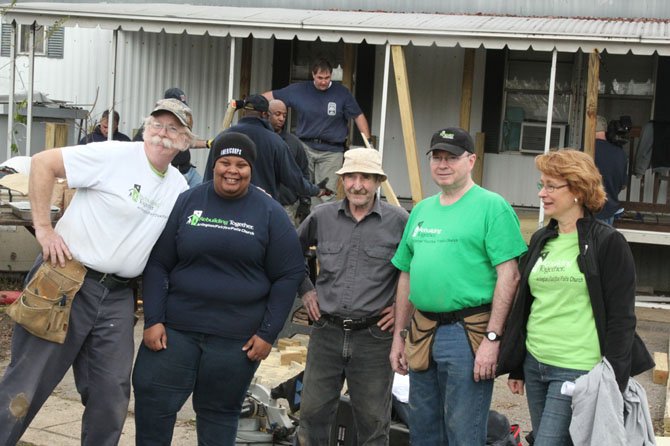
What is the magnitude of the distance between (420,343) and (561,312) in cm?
79

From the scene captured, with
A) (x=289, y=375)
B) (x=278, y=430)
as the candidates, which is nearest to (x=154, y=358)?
(x=278, y=430)

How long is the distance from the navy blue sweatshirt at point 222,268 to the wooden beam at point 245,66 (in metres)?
9.60

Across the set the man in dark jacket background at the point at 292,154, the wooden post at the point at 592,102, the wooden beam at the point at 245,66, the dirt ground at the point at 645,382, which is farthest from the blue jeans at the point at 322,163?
the dirt ground at the point at 645,382

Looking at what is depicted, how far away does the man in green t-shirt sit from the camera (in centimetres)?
474

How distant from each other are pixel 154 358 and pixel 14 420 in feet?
2.40

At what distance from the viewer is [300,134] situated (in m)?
11.7

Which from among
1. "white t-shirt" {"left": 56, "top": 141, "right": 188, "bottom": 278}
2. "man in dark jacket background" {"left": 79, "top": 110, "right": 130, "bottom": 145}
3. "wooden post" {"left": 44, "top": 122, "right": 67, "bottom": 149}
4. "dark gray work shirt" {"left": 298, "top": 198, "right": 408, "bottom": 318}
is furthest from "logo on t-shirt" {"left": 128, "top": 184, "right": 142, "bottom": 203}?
"wooden post" {"left": 44, "top": 122, "right": 67, "bottom": 149}

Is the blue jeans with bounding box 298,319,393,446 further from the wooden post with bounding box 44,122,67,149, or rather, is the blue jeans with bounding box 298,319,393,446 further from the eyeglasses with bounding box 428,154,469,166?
the wooden post with bounding box 44,122,67,149

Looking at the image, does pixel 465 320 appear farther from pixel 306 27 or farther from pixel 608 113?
pixel 608 113

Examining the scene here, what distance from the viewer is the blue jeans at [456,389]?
477cm

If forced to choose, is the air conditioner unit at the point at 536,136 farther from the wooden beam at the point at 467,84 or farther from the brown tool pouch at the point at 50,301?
the brown tool pouch at the point at 50,301

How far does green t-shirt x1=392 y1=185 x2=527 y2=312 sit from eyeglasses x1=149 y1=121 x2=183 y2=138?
135 centimetres

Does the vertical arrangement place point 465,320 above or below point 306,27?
below

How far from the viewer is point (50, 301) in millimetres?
4961
